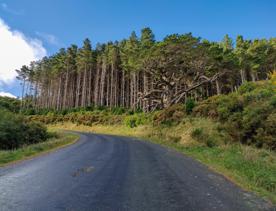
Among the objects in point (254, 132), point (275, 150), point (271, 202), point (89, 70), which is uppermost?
point (89, 70)

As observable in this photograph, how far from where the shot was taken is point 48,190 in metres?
6.00

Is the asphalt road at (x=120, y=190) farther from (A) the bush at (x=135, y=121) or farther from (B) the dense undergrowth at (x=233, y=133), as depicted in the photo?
(A) the bush at (x=135, y=121)

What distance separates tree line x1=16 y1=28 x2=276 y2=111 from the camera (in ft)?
117

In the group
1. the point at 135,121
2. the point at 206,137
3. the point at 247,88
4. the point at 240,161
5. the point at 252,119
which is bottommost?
the point at 240,161

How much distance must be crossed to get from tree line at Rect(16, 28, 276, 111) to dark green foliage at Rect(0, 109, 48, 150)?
64.8ft

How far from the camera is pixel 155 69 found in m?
38.0

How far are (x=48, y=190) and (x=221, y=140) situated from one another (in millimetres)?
11774

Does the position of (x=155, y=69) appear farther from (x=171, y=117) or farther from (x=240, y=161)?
(x=240, y=161)

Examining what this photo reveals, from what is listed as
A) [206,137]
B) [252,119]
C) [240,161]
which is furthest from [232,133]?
[240,161]

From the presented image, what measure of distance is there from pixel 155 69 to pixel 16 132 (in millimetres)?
24262

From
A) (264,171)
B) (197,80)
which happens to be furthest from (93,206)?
(197,80)

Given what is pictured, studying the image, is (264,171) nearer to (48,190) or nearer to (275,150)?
(275,150)

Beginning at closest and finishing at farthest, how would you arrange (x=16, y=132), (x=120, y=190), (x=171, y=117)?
(x=120, y=190) < (x=16, y=132) < (x=171, y=117)

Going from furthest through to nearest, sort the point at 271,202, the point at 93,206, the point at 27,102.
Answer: the point at 27,102
the point at 271,202
the point at 93,206
